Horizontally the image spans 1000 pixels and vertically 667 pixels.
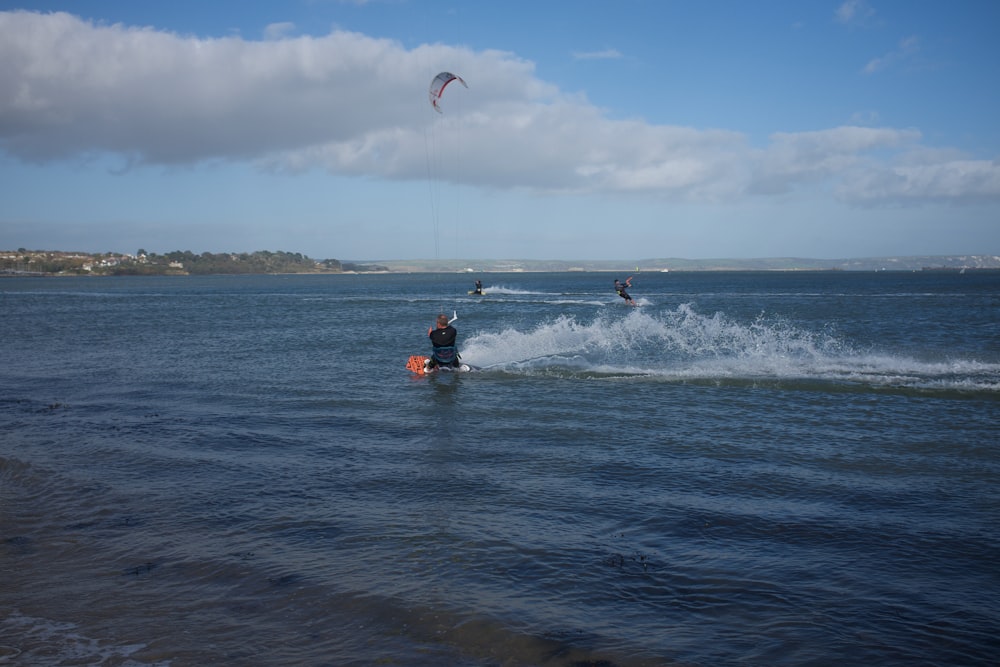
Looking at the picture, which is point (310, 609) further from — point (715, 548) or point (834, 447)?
point (834, 447)

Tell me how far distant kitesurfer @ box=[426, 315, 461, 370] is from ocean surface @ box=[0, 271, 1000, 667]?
1398mm

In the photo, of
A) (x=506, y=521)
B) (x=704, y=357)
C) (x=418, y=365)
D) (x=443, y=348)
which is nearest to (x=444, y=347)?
(x=443, y=348)

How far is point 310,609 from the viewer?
240 inches

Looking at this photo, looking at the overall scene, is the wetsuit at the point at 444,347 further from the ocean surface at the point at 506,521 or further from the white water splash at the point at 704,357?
the white water splash at the point at 704,357

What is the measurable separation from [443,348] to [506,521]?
38.6ft

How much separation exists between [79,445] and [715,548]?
32.9 feet

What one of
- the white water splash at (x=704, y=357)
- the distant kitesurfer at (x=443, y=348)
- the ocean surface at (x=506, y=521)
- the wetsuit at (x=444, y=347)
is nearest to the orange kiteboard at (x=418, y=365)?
the distant kitesurfer at (x=443, y=348)

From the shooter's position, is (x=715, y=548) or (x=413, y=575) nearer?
(x=413, y=575)

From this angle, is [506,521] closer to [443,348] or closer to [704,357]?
[443,348]

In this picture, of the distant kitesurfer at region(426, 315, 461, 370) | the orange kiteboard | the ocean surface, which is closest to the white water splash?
the ocean surface

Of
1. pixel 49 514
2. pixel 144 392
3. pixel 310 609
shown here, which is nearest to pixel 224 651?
pixel 310 609

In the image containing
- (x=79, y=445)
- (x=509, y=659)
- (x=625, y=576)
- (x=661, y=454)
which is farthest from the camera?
(x=79, y=445)

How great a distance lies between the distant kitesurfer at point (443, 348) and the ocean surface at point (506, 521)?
55.0 inches

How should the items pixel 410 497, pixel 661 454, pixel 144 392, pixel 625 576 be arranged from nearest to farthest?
pixel 625 576 → pixel 410 497 → pixel 661 454 → pixel 144 392
